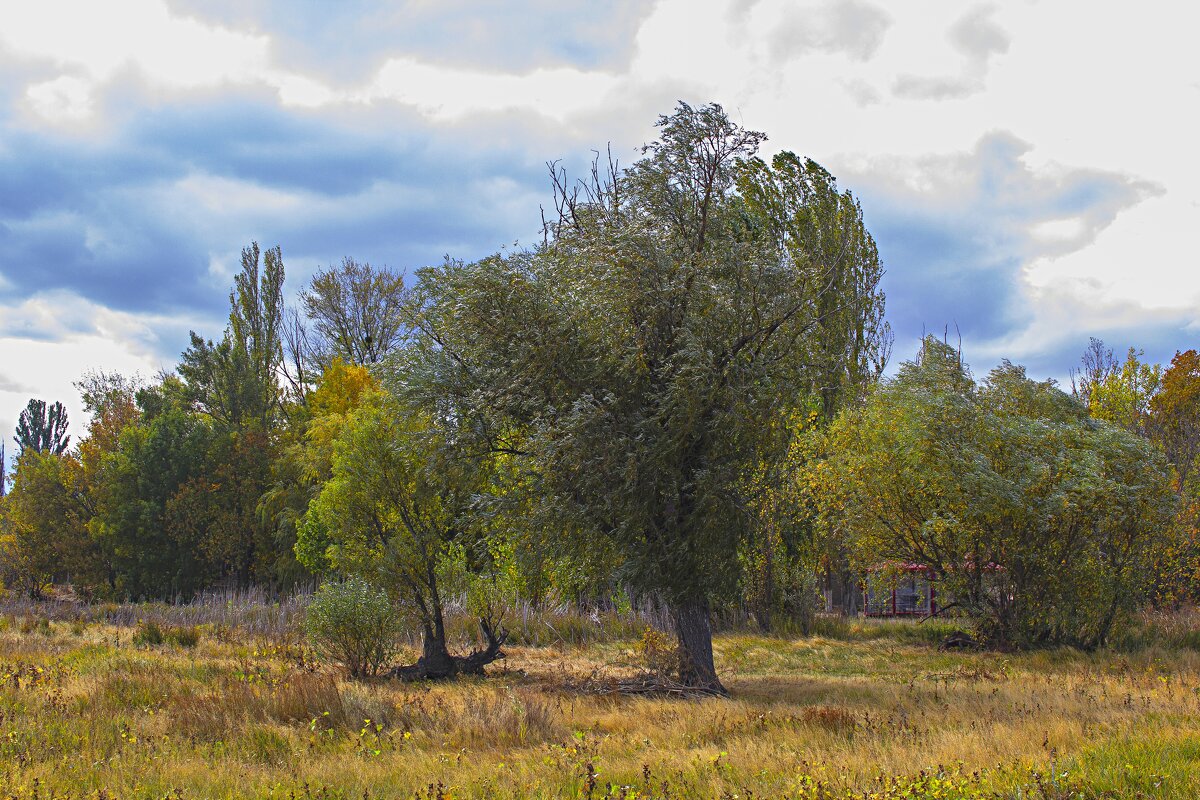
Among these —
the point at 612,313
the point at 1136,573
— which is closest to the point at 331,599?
the point at 612,313

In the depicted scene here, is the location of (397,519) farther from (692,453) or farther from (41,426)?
(41,426)

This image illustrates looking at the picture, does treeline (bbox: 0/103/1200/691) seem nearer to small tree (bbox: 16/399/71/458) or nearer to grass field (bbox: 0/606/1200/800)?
grass field (bbox: 0/606/1200/800)

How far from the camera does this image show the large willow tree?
13.3 meters

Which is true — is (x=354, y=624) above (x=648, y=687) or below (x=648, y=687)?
above

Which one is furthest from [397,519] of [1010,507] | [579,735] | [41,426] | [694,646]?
[41,426]

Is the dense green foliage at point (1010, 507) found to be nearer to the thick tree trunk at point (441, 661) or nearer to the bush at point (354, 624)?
the thick tree trunk at point (441, 661)

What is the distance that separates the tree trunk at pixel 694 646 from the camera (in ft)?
46.9

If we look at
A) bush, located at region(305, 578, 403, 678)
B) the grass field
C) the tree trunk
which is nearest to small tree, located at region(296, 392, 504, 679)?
bush, located at region(305, 578, 403, 678)

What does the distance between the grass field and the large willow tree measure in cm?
261

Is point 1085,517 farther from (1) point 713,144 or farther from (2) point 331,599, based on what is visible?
(2) point 331,599

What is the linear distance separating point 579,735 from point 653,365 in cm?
647

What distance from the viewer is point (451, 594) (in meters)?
16.3

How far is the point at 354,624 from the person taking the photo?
15.1 m

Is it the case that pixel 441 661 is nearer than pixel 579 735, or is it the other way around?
pixel 579 735
